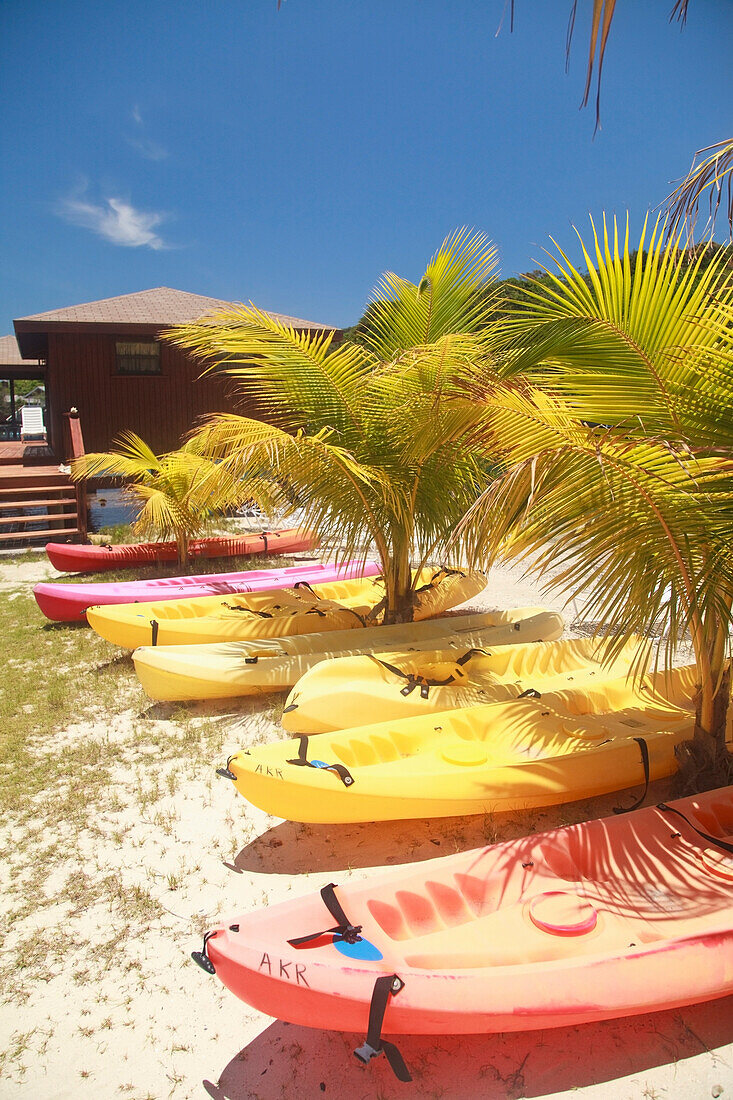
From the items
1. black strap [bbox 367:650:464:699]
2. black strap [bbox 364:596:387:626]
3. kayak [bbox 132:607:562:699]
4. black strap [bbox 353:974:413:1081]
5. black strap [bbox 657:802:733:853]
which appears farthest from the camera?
black strap [bbox 364:596:387:626]

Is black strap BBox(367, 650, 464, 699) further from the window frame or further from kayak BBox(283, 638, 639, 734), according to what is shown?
the window frame

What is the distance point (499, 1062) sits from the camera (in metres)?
2.53

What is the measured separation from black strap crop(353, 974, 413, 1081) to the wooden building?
1292cm

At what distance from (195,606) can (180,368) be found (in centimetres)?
926

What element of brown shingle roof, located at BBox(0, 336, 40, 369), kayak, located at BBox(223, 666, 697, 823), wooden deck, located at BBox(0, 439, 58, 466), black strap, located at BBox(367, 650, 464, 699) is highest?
brown shingle roof, located at BBox(0, 336, 40, 369)

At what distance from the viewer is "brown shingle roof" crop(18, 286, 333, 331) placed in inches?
540

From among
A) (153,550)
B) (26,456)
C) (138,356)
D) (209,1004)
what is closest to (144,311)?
(138,356)

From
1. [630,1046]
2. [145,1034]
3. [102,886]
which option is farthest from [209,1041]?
[630,1046]

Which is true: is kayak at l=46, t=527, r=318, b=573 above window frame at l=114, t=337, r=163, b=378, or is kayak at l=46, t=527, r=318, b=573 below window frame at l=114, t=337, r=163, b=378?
below

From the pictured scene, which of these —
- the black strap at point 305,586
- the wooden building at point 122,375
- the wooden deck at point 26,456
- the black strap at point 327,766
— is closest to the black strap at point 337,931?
the black strap at point 327,766

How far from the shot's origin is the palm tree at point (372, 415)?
5.64 m

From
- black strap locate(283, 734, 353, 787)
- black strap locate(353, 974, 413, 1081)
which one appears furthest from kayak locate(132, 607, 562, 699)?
black strap locate(353, 974, 413, 1081)

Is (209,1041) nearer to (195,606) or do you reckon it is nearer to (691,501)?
(691,501)

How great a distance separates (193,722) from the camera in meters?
5.45
